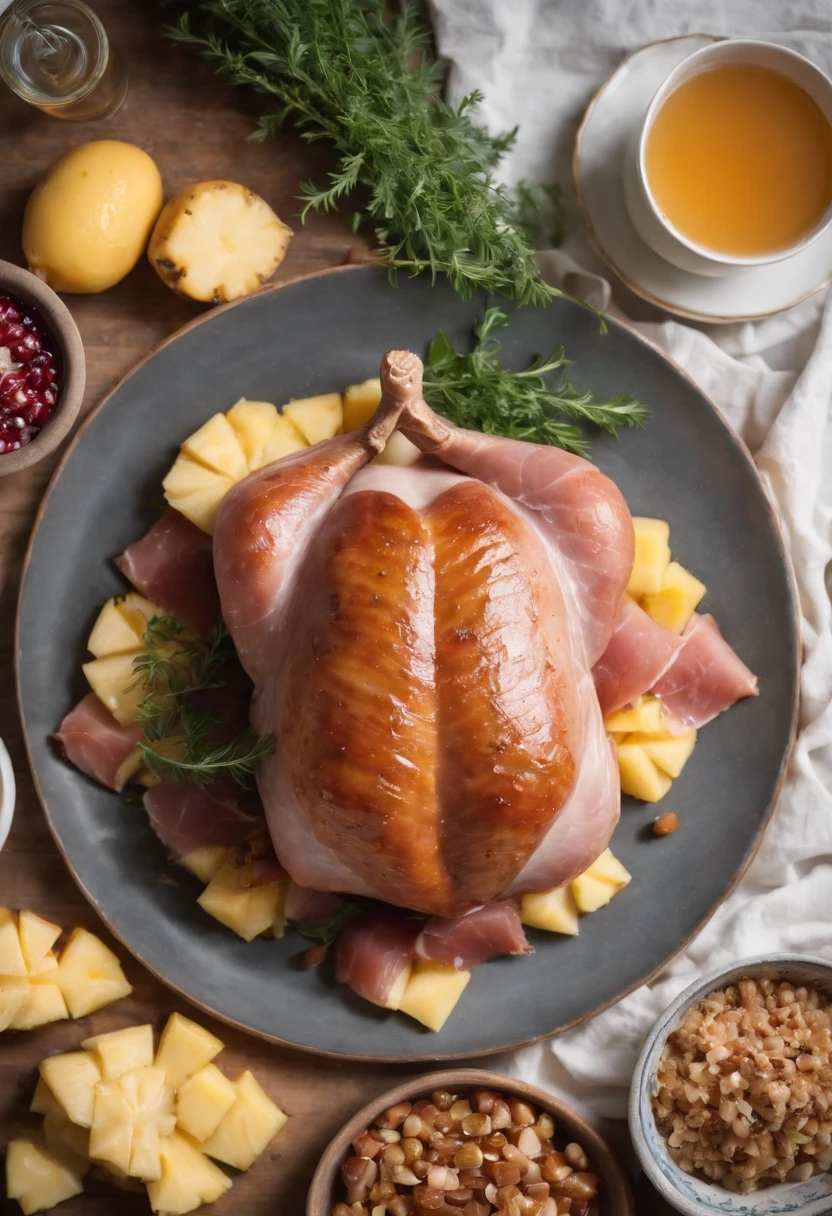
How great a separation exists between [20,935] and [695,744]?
198 centimetres

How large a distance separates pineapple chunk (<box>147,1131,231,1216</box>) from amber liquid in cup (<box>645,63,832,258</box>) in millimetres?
2852

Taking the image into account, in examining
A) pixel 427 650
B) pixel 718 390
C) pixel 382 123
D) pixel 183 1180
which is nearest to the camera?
pixel 427 650

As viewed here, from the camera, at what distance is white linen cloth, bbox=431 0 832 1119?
3162mm

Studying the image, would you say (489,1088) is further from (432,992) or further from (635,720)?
(635,720)

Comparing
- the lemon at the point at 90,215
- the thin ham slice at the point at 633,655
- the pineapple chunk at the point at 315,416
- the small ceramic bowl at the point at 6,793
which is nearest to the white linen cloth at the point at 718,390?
the thin ham slice at the point at 633,655

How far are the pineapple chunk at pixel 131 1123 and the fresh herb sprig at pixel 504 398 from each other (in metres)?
2.03

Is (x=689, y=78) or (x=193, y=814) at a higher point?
(x=689, y=78)

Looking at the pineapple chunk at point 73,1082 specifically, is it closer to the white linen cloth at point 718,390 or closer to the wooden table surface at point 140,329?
the wooden table surface at point 140,329

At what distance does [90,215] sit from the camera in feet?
9.72

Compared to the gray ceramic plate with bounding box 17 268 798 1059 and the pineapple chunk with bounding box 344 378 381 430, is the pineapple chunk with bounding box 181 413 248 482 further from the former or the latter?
the pineapple chunk with bounding box 344 378 381 430

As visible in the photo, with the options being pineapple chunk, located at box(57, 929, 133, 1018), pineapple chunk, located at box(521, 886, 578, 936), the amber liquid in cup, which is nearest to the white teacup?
the amber liquid in cup

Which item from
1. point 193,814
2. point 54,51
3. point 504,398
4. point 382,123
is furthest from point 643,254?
point 193,814

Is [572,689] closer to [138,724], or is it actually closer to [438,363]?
[438,363]

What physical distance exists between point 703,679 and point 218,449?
4.92 feet
